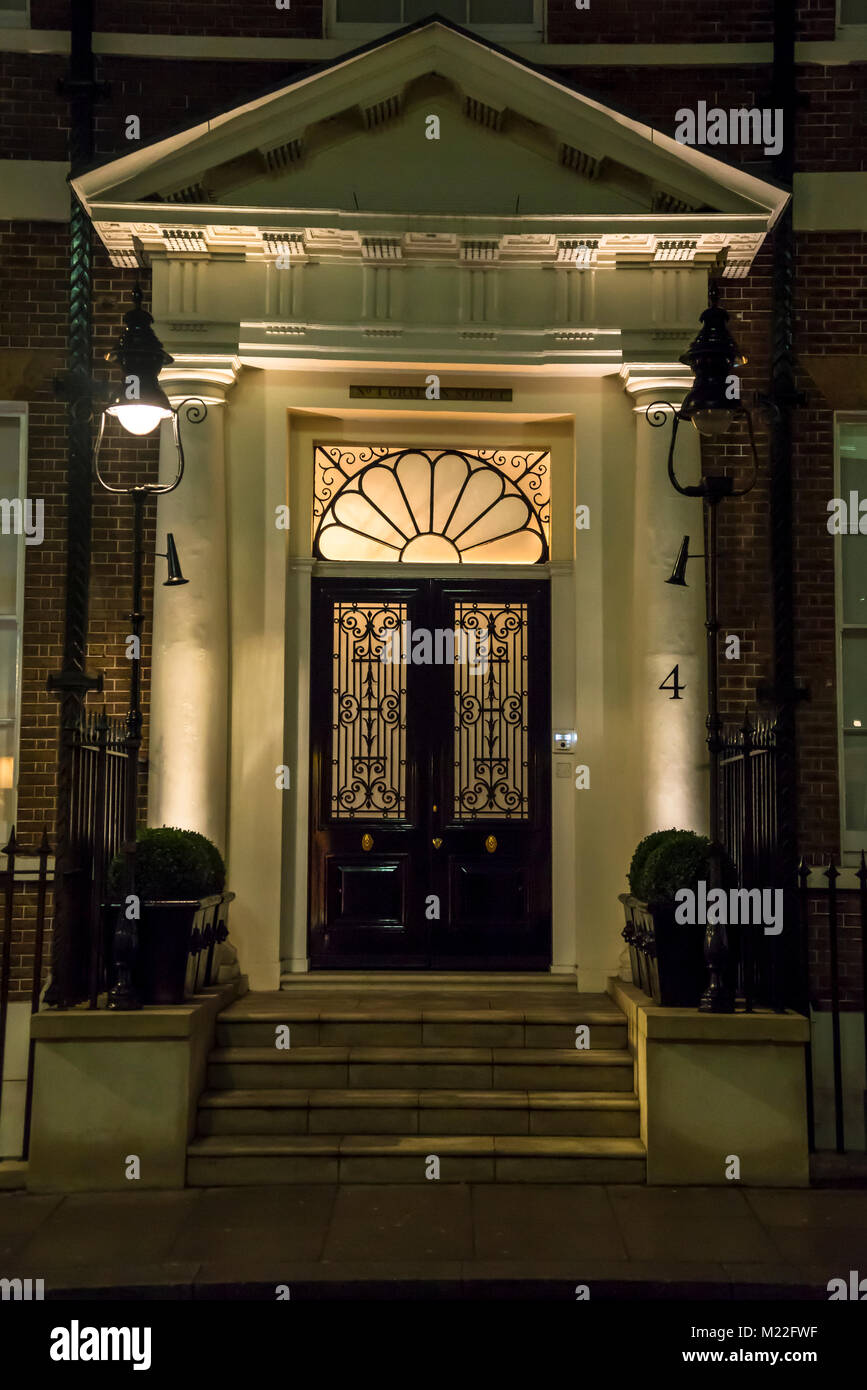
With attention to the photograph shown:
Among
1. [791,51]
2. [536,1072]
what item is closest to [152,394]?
[536,1072]

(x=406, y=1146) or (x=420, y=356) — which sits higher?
(x=420, y=356)

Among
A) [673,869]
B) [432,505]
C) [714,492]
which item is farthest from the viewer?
[432,505]

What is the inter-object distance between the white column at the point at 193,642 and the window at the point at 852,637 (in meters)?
4.51

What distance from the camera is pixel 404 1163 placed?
289 inches

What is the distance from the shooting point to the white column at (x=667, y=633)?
936cm

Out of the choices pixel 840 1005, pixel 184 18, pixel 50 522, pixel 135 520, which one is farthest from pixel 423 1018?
pixel 184 18

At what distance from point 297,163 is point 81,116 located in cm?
171

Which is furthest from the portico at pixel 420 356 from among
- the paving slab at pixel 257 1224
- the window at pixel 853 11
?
the paving slab at pixel 257 1224

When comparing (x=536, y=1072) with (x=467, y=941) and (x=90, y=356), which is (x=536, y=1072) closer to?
(x=467, y=941)

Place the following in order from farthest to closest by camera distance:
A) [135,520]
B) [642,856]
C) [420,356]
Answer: [420,356] < [642,856] < [135,520]

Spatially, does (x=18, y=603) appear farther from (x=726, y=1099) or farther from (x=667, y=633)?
(x=726, y=1099)

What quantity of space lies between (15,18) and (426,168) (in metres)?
3.48

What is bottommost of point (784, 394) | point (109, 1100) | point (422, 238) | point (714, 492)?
point (109, 1100)

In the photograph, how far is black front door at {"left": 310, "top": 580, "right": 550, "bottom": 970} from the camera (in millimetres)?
9945
